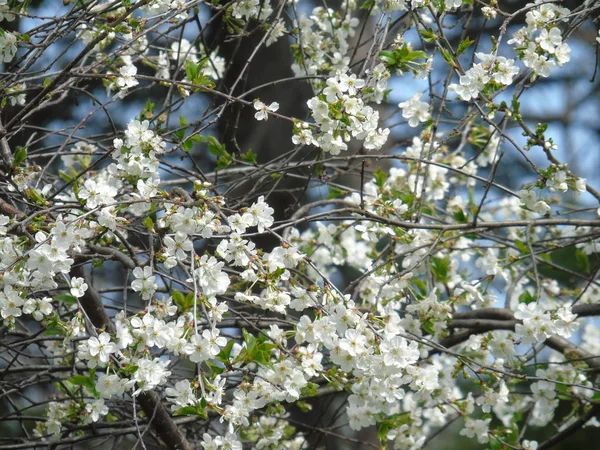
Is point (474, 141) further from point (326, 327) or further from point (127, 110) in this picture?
point (127, 110)

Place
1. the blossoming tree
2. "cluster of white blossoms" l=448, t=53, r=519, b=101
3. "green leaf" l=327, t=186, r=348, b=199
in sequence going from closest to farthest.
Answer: the blossoming tree < "cluster of white blossoms" l=448, t=53, r=519, b=101 < "green leaf" l=327, t=186, r=348, b=199

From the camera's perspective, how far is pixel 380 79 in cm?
221

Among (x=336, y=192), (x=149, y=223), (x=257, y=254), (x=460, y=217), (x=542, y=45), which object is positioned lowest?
(x=460, y=217)

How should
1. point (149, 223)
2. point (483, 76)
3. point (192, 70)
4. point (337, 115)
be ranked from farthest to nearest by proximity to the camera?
1. point (192, 70)
2. point (483, 76)
3. point (337, 115)
4. point (149, 223)

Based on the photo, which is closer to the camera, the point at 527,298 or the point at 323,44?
the point at 527,298

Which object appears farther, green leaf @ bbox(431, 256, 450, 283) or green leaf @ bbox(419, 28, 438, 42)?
green leaf @ bbox(431, 256, 450, 283)

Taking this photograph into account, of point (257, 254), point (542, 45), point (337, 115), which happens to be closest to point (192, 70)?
point (337, 115)

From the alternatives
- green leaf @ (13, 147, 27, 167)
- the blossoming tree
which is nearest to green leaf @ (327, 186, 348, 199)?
the blossoming tree

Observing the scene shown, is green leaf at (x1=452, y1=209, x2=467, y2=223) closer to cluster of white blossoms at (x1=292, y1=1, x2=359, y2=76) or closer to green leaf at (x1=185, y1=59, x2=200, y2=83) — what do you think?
cluster of white blossoms at (x1=292, y1=1, x2=359, y2=76)

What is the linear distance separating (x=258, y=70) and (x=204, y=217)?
3.12 m

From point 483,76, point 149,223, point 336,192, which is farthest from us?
point 336,192

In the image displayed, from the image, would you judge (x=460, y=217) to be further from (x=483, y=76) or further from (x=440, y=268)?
(x=483, y=76)

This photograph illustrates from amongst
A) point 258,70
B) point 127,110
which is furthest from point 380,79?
point 127,110

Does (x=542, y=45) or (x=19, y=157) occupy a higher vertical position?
(x=542, y=45)
